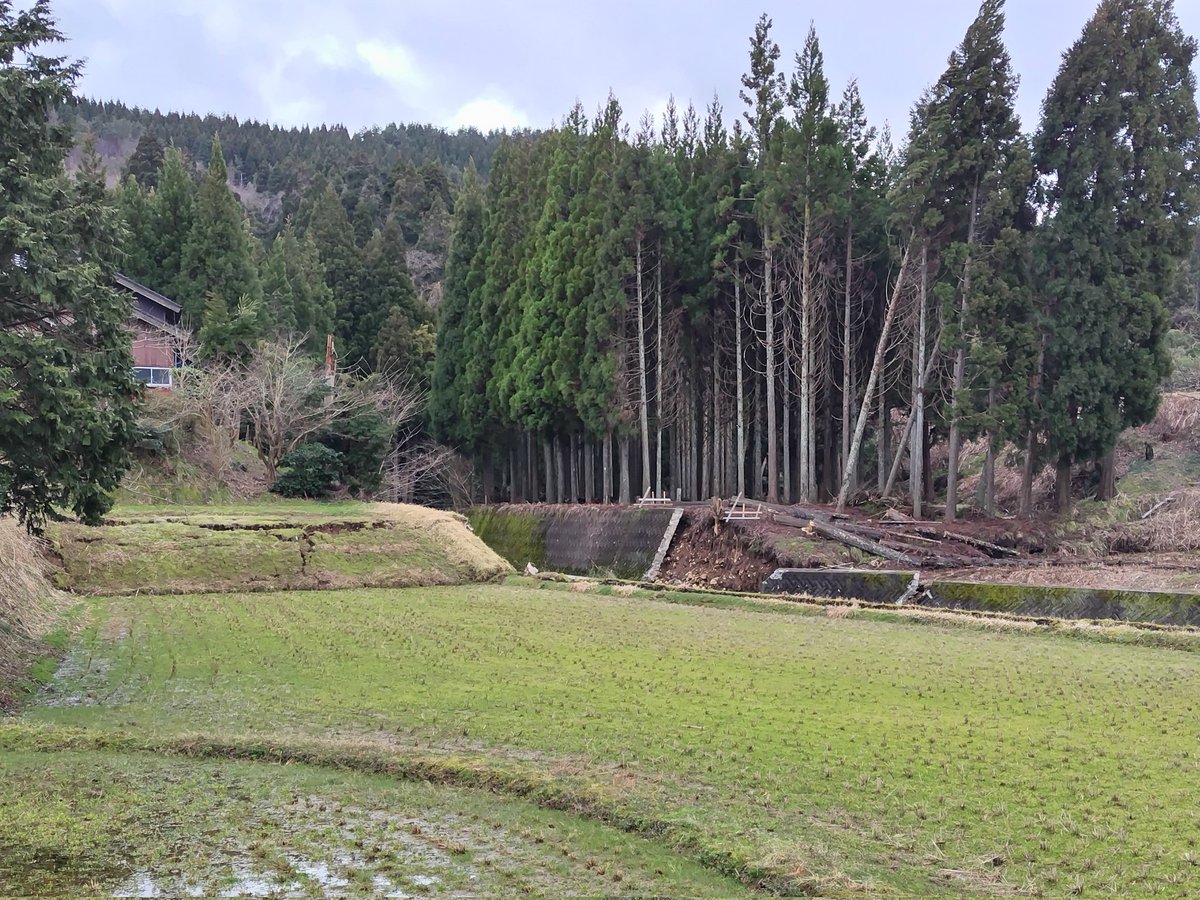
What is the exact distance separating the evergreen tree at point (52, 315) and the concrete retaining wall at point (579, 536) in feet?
59.2

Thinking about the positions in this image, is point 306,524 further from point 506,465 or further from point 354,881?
point 506,465

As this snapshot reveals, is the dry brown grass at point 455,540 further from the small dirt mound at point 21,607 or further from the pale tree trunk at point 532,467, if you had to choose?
the pale tree trunk at point 532,467

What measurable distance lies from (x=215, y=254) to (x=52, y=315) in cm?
3564

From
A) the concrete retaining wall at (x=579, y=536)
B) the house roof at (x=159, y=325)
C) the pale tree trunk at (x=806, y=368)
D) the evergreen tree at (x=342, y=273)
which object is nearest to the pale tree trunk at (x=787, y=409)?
the pale tree trunk at (x=806, y=368)

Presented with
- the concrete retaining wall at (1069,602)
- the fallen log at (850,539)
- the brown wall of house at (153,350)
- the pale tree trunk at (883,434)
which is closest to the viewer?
the concrete retaining wall at (1069,602)

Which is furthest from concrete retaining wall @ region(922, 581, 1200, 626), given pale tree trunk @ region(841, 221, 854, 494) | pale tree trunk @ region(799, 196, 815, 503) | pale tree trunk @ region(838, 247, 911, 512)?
pale tree trunk @ region(841, 221, 854, 494)

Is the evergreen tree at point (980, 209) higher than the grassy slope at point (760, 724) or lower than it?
higher

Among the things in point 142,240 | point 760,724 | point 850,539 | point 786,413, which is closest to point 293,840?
point 760,724

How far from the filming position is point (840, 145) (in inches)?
1216

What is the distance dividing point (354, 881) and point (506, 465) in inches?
1642

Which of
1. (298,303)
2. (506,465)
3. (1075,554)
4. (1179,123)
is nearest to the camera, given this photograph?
(1075,554)

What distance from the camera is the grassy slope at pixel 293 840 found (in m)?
5.54

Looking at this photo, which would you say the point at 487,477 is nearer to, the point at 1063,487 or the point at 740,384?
the point at 740,384

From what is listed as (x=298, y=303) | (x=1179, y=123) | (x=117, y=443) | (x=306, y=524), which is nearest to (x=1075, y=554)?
(x=1179, y=123)
